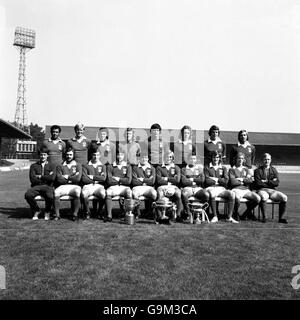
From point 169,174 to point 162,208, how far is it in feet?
3.27

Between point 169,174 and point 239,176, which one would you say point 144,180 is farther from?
point 239,176

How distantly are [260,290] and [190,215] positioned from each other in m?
3.62

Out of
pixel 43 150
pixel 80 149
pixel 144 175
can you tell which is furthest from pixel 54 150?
pixel 144 175

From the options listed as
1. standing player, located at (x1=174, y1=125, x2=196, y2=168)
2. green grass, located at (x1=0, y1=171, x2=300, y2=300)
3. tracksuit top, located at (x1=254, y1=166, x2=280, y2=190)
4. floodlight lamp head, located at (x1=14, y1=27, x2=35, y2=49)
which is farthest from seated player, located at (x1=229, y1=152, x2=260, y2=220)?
floodlight lamp head, located at (x1=14, y1=27, x2=35, y2=49)

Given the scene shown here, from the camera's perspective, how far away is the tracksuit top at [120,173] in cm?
775

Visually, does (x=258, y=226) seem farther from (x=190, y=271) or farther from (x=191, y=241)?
(x=190, y=271)

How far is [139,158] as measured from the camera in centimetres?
809

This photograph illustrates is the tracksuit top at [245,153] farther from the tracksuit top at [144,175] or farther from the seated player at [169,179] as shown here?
the tracksuit top at [144,175]

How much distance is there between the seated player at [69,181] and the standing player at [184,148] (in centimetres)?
225

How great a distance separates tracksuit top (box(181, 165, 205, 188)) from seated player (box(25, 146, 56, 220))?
283cm

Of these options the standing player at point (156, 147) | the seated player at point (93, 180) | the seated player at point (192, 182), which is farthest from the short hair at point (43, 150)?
the seated player at point (192, 182)

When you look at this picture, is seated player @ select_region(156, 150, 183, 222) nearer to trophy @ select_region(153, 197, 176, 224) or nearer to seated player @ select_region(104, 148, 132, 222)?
trophy @ select_region(153, 197, 176, 224)

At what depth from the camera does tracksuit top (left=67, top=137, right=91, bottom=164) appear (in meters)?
8.02
